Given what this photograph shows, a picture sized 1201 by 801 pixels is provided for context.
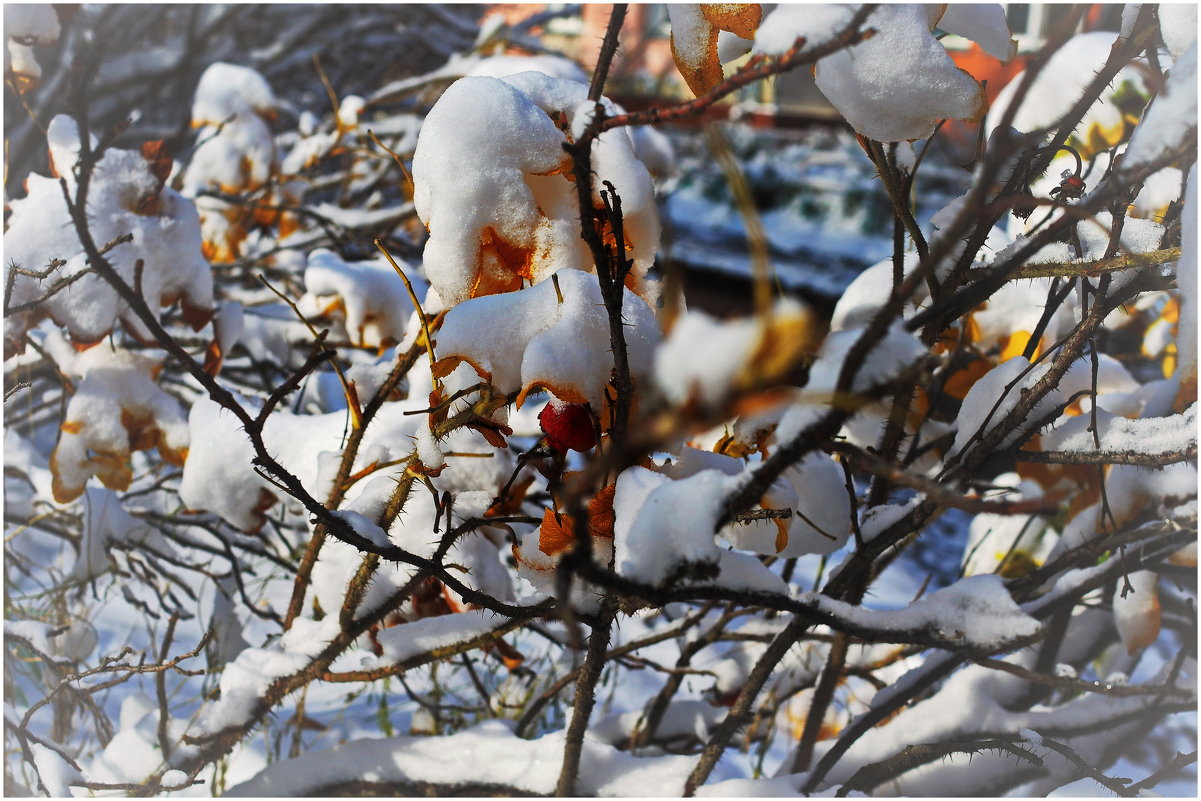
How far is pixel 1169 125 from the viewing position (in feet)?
1.65

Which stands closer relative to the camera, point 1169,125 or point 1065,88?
point 1169,125

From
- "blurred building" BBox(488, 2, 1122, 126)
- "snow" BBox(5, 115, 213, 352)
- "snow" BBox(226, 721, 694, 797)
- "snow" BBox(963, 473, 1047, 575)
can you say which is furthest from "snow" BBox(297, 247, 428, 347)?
"snow" BBox(963, 473, 1047, 575)

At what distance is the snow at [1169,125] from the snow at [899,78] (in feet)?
0.29

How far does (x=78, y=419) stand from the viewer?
39.4 inches

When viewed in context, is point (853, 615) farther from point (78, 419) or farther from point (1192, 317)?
point (78, 419)

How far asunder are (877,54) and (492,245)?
252mm

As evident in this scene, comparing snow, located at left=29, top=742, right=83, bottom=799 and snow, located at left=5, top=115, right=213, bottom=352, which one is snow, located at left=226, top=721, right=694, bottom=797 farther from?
snow, located at left=5, top=115, right=213, bottom=352

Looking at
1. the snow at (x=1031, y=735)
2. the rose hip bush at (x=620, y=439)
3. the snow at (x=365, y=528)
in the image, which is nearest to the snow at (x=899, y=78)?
the rose hip bush at (x=620, y=439)

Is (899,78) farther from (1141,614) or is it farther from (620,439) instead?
(1141,614)

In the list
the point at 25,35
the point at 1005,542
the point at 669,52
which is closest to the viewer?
the point at 25,35

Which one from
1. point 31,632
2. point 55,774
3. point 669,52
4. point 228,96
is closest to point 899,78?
point 55,774

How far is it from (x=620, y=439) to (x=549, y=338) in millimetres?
69

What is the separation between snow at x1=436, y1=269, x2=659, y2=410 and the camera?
49cm

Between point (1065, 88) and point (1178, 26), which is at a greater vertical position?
point (1065, 88)
